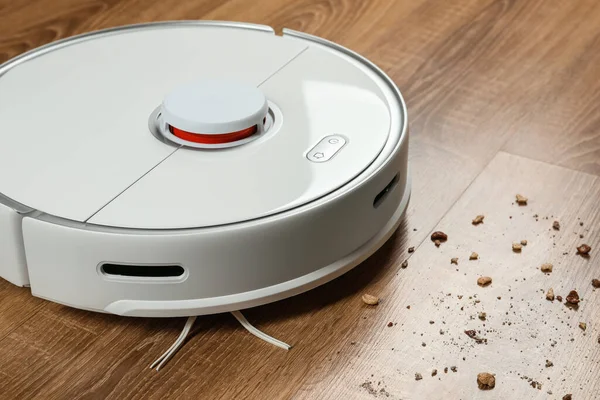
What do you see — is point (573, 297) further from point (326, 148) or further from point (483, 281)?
point (326, 148)

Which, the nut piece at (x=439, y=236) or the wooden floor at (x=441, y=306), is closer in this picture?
the wooden floor at (x=441, y=306)

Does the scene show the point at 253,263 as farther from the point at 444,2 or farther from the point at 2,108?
the point at 444,2

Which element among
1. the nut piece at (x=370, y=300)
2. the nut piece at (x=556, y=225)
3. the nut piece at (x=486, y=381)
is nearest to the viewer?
the nut piece at (x=486, y=381)

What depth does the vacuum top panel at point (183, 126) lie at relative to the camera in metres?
0.88

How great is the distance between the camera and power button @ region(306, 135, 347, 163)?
3.10 ft

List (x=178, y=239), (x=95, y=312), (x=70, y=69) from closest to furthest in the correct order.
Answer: (x=178, y=239) < (x=95, y=312) < (x=70, y=69)

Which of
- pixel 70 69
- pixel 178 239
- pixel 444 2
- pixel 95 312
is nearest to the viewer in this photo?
pixel 178 239

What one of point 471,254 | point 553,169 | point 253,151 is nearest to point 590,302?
point 471,254

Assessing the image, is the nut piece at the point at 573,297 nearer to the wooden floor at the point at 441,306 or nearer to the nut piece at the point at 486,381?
the wooden floor at the point at 441,306

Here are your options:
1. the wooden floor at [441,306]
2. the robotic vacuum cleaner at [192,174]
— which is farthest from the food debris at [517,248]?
the robotic vacuum cleaner at [192,174]

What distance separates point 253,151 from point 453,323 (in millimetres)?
272

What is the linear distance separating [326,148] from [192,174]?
15 centimetres

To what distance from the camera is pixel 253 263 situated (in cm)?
86

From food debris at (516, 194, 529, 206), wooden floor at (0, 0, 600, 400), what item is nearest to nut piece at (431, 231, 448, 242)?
wooden floor at (0, 0, 600, 400)
